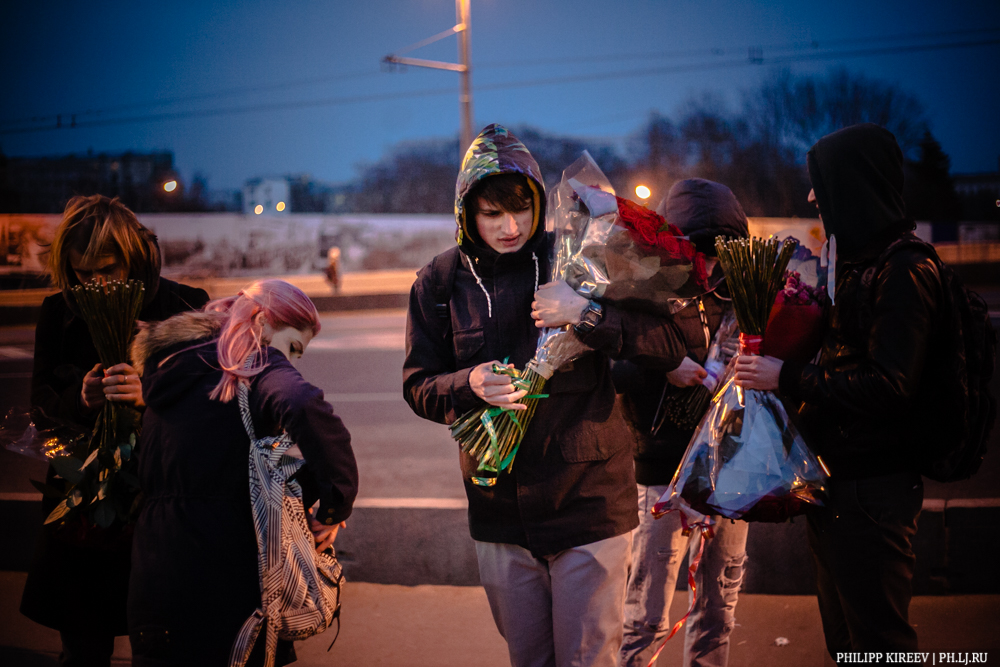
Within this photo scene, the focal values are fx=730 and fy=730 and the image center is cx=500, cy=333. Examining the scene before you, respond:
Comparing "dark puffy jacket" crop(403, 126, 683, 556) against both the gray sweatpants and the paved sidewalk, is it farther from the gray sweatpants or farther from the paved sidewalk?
the paved sidewalk

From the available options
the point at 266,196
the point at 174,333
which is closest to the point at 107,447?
the point at 174,333

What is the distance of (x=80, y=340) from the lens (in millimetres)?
2578

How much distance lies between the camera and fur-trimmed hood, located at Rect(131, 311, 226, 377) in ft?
6.55


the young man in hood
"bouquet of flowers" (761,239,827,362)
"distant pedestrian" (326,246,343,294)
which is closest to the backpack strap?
the young man in hood

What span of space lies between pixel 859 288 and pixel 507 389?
0.98 m

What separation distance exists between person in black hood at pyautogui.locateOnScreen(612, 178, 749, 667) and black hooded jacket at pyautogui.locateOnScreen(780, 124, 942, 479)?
48 cm

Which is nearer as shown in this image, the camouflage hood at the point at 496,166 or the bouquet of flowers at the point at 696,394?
the camouflage hood at the point at 496,166

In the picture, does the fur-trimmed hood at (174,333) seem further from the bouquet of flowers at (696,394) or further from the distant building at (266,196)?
the distant building at (266,196)

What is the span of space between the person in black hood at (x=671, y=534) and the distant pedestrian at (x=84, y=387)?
5.44 ft

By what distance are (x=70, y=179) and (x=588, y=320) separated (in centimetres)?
537

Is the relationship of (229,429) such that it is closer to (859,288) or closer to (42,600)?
(42,600)

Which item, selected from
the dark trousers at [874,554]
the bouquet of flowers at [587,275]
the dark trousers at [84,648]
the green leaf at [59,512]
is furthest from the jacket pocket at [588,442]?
the dark trousers at [84,648]

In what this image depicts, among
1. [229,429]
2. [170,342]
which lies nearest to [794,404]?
[229,429]

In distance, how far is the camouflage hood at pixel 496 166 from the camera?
200 centimetres
